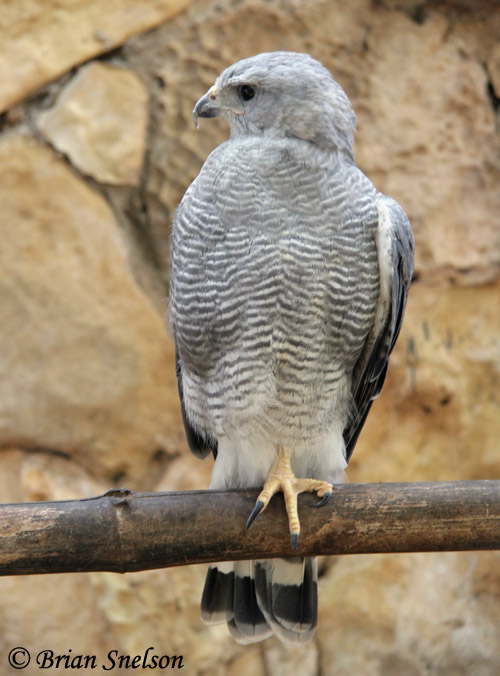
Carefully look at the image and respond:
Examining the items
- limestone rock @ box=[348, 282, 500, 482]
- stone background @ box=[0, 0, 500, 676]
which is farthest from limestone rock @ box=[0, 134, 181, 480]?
limestone rock @ box=[348, 282, 500, 482]

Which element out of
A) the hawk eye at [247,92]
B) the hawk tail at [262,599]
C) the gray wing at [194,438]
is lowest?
the hawk tail at [262,599]

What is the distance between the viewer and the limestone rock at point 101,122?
3602 millimetres

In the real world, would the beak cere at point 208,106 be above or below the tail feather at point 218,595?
above

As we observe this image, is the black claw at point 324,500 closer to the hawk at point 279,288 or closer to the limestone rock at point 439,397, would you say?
the hawk at point 279,288

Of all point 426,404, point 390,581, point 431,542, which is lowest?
point 390,581

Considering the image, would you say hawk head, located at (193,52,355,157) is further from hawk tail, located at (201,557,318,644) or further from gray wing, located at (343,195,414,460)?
hawk tail, located at (201,557,318,644)

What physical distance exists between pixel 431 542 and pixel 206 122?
210cm

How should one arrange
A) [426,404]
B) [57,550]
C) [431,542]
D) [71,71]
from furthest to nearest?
[426,404], [71,71], [431,542], [57,550]

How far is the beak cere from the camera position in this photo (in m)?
2.77

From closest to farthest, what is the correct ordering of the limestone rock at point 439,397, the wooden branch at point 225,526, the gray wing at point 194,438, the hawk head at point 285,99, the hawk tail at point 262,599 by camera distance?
the wooden branch at point 225,526, the hawk head at point 285,99, the hawk tail at point 262,599, the gray wing at point 194,438, the limestone rock at point 439,397

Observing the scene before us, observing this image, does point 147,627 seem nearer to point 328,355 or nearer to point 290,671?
point 290,671

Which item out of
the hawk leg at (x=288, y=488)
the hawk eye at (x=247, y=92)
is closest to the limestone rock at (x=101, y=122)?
the hawk eye at (x=247, y=92)

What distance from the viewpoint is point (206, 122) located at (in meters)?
3.68

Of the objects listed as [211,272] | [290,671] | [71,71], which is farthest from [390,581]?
[71,71]
